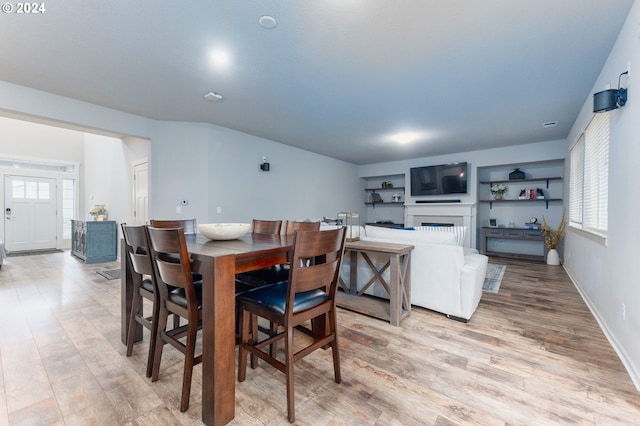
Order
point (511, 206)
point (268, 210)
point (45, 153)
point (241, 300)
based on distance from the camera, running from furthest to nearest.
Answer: point (45, 153) < point (511, 206) < point (268, 210) < point (241, 300)

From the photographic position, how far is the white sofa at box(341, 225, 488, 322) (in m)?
2.56

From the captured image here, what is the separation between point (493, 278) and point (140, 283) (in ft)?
14.7

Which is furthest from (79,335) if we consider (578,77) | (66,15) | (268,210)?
(578,77)

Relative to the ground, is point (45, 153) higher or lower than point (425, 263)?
higher

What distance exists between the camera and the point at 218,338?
1.32 metres

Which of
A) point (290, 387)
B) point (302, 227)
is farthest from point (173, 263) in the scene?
point (302, 227)

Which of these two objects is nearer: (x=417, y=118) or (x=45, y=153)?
(x=417, y=118)

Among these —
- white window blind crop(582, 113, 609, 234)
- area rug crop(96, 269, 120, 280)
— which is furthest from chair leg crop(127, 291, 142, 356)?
white window blind crop(582, 113, 609, 234)

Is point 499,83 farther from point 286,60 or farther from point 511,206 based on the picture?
point 511,206

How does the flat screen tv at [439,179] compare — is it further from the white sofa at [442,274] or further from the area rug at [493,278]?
the white sofa at [442,274]

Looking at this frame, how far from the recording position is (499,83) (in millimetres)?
3043

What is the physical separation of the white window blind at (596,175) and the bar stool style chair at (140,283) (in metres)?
3.75

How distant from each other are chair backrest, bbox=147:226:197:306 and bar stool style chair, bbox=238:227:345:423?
34 cm

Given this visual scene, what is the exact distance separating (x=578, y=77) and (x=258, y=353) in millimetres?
4029
